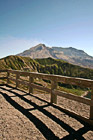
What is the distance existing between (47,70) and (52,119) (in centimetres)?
18189

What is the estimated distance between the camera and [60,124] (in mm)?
5219

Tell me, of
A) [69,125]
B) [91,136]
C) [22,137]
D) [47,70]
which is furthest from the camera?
[47,70]

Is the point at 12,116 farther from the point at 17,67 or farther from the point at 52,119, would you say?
the point at 17,67

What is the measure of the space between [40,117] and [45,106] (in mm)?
1453

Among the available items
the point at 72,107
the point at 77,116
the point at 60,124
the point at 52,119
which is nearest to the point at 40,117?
the point at 52,119

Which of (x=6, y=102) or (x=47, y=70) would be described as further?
(x=47, y=70)

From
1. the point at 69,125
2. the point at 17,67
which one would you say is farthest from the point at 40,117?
the point at 17,67

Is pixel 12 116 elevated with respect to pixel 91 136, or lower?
elevated

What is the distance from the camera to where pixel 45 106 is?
23.5 ft

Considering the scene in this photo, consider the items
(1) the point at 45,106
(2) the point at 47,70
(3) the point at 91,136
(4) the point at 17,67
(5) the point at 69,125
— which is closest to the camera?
(3) the point at 91,136

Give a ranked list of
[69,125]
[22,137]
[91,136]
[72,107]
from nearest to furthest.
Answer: [22,137]
[91,136]
[69,125]
[72,107]

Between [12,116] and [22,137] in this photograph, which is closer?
[22,137]

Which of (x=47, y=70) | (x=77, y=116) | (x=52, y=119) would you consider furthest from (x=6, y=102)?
(x=47, y=70)

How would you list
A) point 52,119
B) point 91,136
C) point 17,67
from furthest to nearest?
point 17,67 < point 52,119 < point 91,136
